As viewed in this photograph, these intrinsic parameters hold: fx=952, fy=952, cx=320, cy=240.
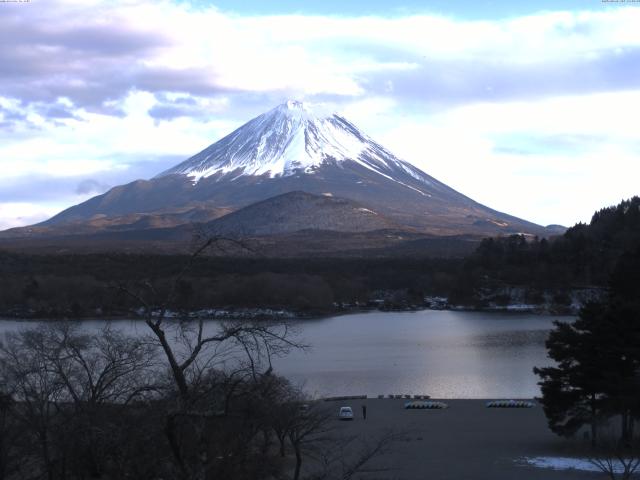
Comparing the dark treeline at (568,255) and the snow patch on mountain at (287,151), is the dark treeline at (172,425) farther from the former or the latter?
the snow patch on mountain at (287,151)

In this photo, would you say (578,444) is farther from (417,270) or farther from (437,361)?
(417,270)

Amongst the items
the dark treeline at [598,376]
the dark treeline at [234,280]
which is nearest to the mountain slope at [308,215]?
the dark treeline at [234,280]

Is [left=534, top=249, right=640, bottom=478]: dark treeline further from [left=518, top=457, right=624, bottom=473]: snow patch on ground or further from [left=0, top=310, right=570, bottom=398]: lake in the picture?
[left=0, top=310, right=570, bottom=398]: lake

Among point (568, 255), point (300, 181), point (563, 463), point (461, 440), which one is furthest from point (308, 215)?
point (563, 463)

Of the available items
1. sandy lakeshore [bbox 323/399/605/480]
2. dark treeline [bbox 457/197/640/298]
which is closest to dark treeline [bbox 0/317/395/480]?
sandy lakeshore [bbox 323/399/605/480]

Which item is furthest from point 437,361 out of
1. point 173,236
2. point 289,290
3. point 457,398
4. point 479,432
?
point 173,236
